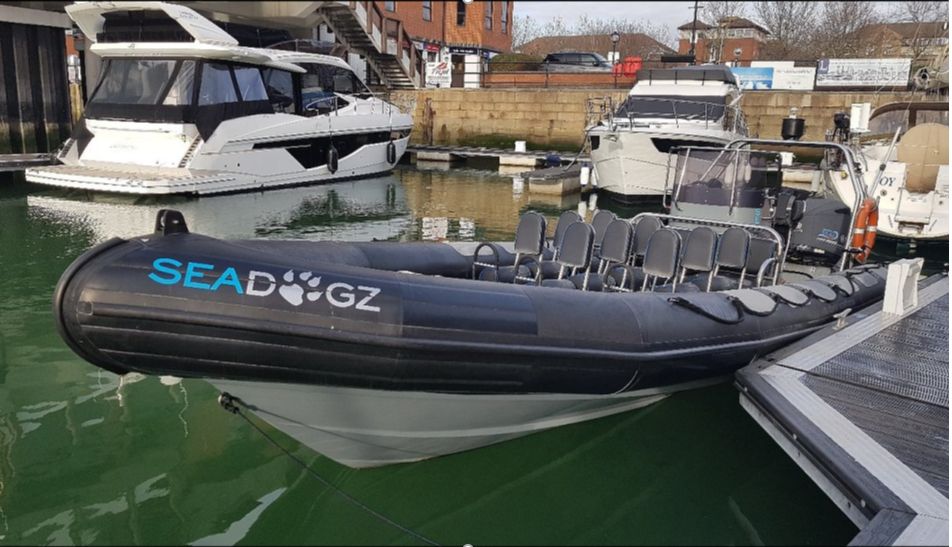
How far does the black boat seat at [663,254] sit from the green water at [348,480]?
3.18 feet

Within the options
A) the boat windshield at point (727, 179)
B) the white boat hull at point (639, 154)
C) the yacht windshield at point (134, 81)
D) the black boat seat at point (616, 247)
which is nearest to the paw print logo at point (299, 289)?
the black boat seat at point (616, 247)

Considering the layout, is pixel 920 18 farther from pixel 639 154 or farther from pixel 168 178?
pixel 168 178

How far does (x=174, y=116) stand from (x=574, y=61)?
21166mm

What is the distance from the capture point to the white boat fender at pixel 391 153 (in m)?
19.1

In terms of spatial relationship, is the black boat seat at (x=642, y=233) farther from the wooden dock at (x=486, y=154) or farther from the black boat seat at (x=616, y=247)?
the wooden dock at (x=486, y=154)

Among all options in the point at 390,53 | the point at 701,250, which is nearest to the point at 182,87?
the point at 701,250

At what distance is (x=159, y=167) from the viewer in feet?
43.5

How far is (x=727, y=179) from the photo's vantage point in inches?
295

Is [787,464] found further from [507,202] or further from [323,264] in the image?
[507,202]

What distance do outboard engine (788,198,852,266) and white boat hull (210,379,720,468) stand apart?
3680 mm

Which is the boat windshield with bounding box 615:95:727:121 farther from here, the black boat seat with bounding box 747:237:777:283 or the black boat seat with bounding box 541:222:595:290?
the black boat seat with bounding box 541:222:595:290

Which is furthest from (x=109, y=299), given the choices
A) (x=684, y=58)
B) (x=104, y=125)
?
(x=684, y=58)

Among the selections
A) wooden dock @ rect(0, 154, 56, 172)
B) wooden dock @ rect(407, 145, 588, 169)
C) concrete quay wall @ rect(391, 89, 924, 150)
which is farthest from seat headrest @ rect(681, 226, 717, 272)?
concrete quay wall @ rect(391, 89, 924, 150)

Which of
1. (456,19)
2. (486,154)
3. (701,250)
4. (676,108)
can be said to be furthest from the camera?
(486,154)
